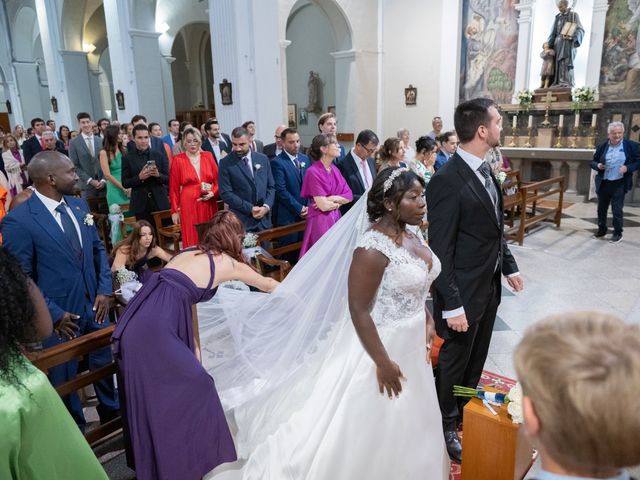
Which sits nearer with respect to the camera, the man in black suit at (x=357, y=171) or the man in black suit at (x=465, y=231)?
the man in black suit at (x=465, y=231)

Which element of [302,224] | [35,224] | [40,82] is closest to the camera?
[35,224]

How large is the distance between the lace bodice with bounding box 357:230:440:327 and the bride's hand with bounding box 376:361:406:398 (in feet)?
0.74

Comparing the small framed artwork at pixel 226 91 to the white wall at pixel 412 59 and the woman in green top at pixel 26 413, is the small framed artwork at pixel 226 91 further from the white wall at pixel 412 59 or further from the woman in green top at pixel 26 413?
the woman in green top at pixel 26 413

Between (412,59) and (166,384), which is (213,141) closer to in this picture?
(166,384)

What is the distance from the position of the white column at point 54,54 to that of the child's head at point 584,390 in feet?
56.2

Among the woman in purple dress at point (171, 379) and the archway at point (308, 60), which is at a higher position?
the archway at point (308, 60)

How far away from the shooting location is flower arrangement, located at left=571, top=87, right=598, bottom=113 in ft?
36.2

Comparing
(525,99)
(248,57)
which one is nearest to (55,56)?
(248,57)

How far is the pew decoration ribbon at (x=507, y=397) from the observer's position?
2.29 m

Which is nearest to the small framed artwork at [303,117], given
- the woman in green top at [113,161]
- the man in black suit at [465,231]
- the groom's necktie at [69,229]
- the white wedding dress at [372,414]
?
the woman in green top at [113,161]

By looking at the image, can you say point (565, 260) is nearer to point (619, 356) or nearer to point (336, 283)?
point (336, 283)

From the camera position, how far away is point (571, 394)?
0.83 m

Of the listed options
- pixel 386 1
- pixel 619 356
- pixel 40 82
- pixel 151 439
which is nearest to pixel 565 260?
pixel 151 439

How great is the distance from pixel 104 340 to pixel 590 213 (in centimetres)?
977
